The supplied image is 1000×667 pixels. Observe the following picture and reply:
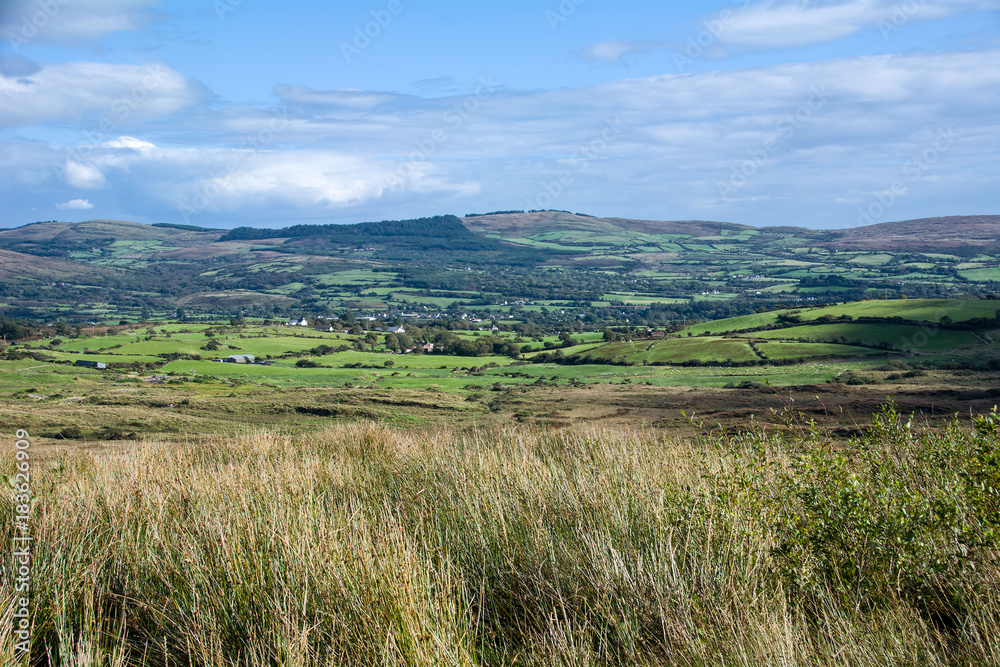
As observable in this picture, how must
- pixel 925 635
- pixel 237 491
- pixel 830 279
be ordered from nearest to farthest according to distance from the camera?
pixel 925 635, pixel 237 491, pixel 830 279

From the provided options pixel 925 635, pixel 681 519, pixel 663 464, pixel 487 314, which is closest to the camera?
pixel 925 635

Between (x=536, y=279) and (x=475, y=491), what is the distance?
510ft

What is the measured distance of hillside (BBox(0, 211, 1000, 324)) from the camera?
113m

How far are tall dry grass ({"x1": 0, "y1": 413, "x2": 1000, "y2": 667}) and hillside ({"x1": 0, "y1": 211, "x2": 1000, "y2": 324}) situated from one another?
283 ft

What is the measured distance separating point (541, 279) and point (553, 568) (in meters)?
157

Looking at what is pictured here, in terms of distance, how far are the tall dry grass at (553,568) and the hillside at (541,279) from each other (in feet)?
283

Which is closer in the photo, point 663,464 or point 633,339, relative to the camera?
point 663,464

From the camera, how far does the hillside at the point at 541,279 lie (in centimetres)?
11275

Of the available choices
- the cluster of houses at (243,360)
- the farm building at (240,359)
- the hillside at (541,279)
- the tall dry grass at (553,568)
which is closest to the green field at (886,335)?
the cluster of houses at (243,360)

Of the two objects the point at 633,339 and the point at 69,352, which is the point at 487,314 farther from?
the point at 69,352

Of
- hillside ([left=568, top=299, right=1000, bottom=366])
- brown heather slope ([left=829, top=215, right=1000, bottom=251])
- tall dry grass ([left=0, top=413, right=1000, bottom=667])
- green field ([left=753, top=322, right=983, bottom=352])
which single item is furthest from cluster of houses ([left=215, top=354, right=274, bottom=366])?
brown heather slope ([left=829, top=215, right=1000, bottom=251])

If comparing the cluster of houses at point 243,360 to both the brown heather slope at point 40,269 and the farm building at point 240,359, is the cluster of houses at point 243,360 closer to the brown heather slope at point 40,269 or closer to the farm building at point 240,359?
the farm building at point 240,359

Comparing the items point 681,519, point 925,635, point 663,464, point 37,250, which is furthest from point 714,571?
point 37,250

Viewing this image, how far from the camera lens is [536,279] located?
6344 inches
